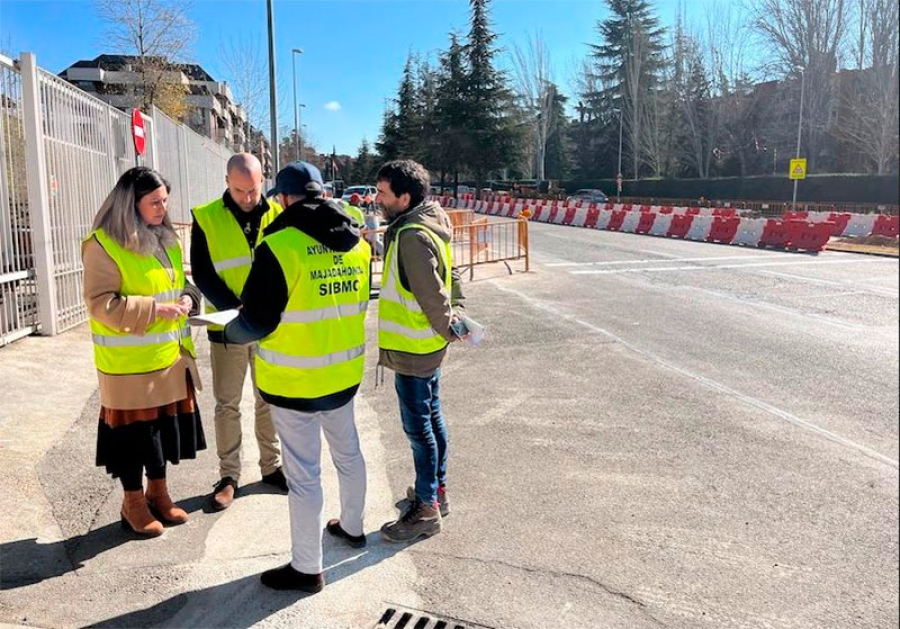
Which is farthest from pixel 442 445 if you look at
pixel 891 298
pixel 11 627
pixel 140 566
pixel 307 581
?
pixel 891 298

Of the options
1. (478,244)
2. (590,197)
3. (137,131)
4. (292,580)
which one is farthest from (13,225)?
(590,197)

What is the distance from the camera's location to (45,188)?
7.92 meters

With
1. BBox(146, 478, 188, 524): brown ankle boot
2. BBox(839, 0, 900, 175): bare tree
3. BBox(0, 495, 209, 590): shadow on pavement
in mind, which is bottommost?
BBox(0, 495, 209, 590): shadow on pavement

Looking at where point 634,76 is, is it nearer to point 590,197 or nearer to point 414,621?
point 590,197

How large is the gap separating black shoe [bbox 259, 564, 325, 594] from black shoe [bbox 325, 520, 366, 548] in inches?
15.9

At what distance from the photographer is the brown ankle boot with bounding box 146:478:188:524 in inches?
157

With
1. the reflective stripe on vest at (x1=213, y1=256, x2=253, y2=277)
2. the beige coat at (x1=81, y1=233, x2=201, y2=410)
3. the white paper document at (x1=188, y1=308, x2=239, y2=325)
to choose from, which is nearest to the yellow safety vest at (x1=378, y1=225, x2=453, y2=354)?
the white paper document at (x1=188, y1=308, x2=239, y2=325)

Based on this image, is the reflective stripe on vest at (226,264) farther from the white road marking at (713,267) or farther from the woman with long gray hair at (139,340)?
the white road marking at (713,267)

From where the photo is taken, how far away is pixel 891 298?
11.4 metres

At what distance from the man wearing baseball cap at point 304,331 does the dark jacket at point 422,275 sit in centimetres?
32

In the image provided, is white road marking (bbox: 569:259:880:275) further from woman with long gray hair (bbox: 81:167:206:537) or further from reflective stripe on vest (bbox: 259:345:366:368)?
reflective stripe on vest (bbox: 259:345:366:368)

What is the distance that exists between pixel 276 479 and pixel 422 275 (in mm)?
1822

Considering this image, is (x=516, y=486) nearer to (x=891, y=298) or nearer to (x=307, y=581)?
(x=307, y=581)

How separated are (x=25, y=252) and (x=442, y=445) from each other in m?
6.01
